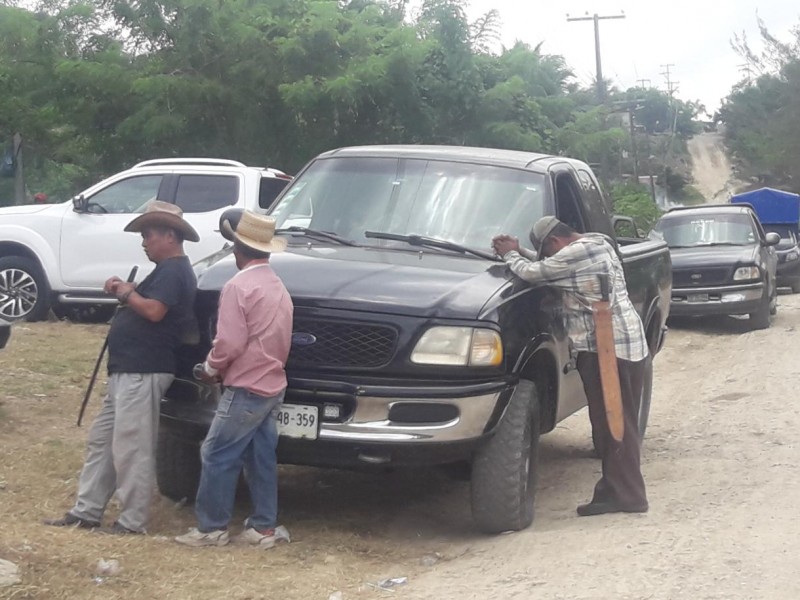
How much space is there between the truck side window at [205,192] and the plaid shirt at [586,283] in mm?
7093

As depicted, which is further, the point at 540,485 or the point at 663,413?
the point at 663,413

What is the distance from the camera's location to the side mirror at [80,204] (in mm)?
12938

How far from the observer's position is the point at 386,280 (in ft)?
19.2

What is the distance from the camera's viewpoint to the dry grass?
4973 mm

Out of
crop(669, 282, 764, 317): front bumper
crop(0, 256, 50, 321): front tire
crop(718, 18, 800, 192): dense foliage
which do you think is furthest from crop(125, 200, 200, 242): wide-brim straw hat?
crop(718, 18, 800, 192): dense foliage

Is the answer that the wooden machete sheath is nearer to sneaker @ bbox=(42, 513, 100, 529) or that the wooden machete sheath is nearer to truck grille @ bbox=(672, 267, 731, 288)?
sneaker @ bbox=(42, 513, 100, 529)

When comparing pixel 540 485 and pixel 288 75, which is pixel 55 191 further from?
pixel 540 485

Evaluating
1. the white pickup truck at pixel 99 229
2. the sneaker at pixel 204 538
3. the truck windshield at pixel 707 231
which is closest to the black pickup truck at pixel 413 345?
the sneaker at pixel 204 538

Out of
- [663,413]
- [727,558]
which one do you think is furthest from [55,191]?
[727,558]

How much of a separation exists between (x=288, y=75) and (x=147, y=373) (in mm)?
12080

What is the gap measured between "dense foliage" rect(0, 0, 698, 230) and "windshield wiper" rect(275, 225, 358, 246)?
32.3 ft

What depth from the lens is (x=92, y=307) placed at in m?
14.4

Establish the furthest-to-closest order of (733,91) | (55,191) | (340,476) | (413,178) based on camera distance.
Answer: (733,91) → (55,191) → (340,476) → (413,178)

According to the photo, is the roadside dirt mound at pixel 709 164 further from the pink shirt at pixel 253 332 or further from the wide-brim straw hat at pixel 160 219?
the pink shirt at pixel 253 332
